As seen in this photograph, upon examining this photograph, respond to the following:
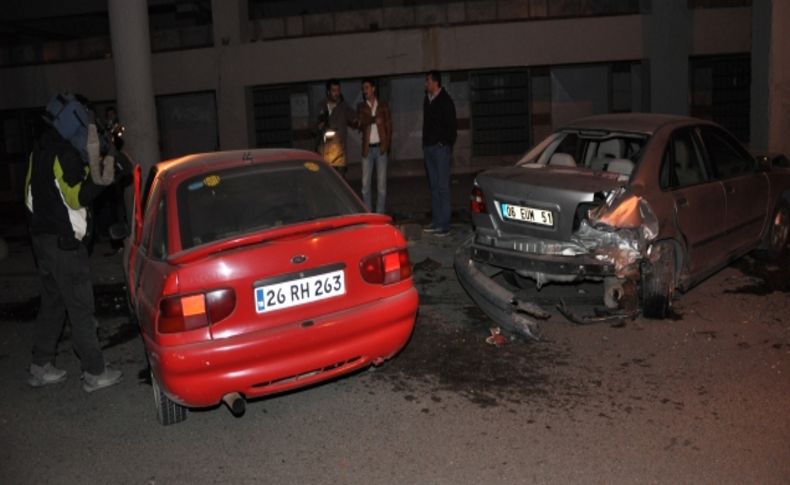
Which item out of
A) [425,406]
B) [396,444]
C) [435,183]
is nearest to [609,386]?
[425,406]

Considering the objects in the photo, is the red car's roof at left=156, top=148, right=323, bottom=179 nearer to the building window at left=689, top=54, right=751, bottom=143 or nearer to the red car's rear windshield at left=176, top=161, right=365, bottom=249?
the red car's rear windshield at left=176, top=161, right=365, bottom=249

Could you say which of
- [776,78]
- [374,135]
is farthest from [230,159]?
[776,78]

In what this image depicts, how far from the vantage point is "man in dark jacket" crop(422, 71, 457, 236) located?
407 inches

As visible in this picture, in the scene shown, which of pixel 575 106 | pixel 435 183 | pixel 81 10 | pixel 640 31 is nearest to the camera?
pixel 435 183

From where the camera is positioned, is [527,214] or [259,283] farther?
[527,214]

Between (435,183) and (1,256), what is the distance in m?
6.14

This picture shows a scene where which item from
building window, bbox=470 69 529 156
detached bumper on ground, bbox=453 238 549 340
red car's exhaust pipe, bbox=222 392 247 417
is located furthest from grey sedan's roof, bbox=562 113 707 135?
building window, bbox=470 69 529 156

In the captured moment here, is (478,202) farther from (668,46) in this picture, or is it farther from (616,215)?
(668,46)

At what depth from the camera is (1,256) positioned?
10984mm

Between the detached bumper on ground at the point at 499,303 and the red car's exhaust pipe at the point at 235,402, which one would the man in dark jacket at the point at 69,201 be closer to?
the red car's exhaust pipe at the point at 235,402

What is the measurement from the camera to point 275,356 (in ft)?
14.5

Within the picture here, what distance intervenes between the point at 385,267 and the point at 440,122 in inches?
228

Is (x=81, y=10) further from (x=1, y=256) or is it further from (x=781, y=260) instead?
(x=781, y=260)

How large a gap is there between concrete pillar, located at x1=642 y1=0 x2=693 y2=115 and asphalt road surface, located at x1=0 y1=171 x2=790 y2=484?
11.7 metres
